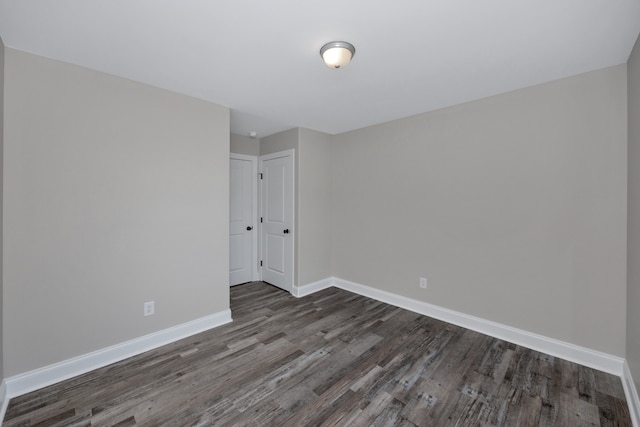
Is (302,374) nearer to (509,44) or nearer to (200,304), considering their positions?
(200,304)

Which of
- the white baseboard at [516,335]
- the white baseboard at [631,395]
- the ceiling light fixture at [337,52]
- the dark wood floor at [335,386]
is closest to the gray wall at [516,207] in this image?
the white baseboard at [516,335]

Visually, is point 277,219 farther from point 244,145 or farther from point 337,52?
point 337,52

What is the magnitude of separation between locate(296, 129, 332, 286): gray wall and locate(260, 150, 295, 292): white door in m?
0.17

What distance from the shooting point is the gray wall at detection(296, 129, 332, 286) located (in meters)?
3.84

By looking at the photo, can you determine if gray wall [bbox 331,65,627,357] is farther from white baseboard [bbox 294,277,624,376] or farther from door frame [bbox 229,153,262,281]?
door frame [bbox 229,153,262,281]

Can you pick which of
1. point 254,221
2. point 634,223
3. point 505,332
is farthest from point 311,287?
point 634,223

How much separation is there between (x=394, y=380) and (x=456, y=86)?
2.58 m

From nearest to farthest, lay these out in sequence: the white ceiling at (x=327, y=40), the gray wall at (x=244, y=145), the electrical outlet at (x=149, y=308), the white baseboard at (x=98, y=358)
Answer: the white ceiling at (x=327, y=40) < the white baseboard at (x=98, y=358) < the electrical outlet at (x=149, y=308) < the gray wall at (x=244, y=145)

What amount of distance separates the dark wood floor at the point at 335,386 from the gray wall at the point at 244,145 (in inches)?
106

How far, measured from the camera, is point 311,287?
398cm

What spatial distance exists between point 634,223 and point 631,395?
1.17 meters

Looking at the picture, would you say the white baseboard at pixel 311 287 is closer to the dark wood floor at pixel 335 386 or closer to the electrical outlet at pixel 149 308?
the dark wood floor at pixel 335 386

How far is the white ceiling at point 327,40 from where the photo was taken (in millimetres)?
1478

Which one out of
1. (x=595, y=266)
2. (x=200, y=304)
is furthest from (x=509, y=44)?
(x=200, y=304)
